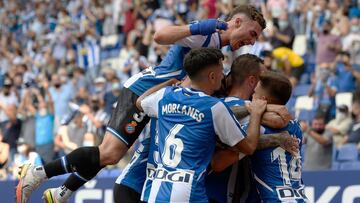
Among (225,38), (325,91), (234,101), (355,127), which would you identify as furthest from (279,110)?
(325,91)

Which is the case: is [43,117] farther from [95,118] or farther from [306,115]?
[306,115]

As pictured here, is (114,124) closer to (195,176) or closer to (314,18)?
(195,176)

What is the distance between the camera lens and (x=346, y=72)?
17031mm

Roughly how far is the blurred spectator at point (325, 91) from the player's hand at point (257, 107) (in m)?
8.09

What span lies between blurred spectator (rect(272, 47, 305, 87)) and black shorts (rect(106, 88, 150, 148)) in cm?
916

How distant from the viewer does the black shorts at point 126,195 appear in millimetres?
9138

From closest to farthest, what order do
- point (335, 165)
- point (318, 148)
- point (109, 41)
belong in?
point (335, 165) < point (318, 148) < point (109, 41)

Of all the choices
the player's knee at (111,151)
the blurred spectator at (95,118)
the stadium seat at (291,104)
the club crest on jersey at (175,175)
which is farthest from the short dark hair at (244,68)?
the blurred spectator at (95,118)

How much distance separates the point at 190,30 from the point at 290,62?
10.1 m

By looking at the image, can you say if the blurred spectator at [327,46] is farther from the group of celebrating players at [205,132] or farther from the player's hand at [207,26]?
the player's hand at [207,26]

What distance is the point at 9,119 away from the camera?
2038 cm

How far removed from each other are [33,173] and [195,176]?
2.20m

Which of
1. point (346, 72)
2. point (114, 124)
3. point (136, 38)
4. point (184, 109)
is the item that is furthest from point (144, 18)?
point (184, 109)

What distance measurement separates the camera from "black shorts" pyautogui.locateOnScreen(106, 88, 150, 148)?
919 cm
